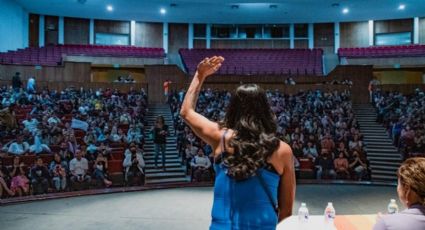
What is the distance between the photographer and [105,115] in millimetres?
12805

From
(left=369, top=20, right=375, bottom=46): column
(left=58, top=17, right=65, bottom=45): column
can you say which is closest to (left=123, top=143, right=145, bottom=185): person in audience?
(left=58, top=17, right=65, bottom=45): column

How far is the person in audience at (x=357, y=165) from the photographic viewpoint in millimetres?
9984

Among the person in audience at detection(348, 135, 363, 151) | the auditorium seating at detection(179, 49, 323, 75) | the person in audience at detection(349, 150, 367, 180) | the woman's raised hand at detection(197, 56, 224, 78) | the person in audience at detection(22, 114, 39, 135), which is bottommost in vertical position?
the person in audience at detection(349, 150, 367, 180)

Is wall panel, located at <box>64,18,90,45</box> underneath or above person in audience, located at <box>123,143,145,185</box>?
above

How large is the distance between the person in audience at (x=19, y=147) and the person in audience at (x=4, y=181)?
69 centimetres

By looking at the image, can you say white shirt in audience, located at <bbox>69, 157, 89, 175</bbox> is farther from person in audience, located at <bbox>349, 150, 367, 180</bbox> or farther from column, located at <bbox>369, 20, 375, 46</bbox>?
column, located at <bbox>369, 20, 375, 46</bbox>

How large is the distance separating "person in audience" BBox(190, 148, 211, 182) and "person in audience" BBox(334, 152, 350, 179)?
3.04m

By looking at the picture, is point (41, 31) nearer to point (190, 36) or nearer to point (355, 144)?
point (190, 36)

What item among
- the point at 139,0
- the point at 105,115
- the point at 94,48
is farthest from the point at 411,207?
the point at 94,48

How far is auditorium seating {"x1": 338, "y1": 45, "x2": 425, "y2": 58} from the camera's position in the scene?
20.8 meters

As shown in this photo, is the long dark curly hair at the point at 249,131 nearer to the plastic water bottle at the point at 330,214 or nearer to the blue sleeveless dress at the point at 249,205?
the blue sleeveless dress at the point at 249,205

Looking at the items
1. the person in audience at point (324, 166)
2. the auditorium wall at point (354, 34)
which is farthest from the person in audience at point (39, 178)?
the auditorium wall at point (354, 34)

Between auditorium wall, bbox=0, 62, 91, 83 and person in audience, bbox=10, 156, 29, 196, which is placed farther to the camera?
auditorium wall, bbox=0, 62, 91, 83

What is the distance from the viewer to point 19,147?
909 centimetres
